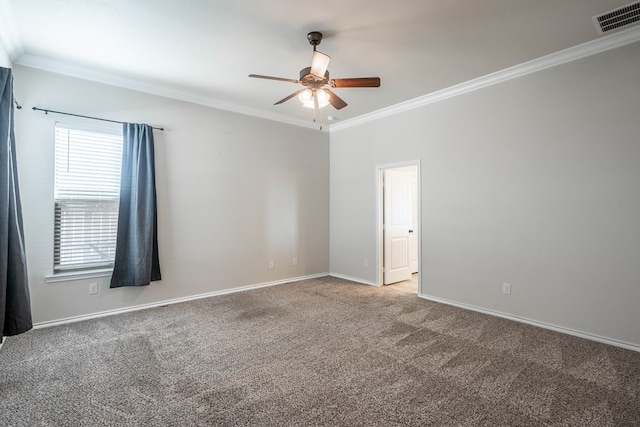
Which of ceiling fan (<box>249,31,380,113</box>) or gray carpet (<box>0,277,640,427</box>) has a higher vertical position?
ceiling fan (<box>249,31,380,113</box>)

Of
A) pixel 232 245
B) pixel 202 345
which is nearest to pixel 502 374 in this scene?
pixel 202 345

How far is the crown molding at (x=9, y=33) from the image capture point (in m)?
2.40

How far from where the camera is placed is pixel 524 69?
10.9ft

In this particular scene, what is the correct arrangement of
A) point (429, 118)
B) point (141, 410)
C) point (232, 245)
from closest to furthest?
1. point (141, 410)
2. point (429, 118)
3. point (232, 245)

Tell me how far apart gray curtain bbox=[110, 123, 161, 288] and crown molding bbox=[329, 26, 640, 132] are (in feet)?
11.2

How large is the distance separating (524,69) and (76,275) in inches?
215

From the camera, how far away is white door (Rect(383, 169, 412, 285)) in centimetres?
509

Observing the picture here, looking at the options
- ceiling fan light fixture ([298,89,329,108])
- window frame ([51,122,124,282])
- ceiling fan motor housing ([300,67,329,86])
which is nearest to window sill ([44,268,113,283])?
window frame ([51,122,124,282])

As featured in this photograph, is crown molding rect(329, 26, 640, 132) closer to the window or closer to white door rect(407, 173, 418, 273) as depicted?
white door rect(407, 173, 418, 273)

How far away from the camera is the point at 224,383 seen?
2.20 m

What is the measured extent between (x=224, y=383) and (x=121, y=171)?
281cm

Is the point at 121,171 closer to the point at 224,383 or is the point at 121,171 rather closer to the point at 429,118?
the point at 224,383

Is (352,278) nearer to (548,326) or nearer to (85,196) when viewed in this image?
(548,326)

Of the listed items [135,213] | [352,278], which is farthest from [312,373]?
[352,278]
